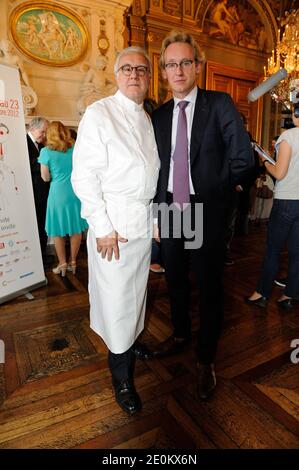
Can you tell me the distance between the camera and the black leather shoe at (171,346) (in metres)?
1.88

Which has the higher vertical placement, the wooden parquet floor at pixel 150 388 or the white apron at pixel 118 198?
the white apron at pixel 118 198

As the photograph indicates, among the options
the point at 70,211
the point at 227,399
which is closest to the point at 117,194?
the point at 227,399

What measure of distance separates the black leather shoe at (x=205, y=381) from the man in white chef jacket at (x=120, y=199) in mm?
325

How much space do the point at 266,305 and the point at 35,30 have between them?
14.0 ft

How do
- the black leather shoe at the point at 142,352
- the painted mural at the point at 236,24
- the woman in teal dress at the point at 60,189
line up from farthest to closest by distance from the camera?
the painted mural at the point at 236,24 < the woman in teal dress at the point at 60,189 < the black leather shoe at the point at 142,352

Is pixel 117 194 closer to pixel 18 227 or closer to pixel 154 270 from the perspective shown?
pixel 18 227

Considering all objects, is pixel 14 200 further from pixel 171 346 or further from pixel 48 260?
pixel 171 346

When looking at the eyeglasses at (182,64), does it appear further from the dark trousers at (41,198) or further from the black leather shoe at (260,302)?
the dark trousers at (41,198)

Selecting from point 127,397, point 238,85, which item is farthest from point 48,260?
point 238,85

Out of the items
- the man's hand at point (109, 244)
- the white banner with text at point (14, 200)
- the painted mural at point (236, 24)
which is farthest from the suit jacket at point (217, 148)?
the painted mural at point (236, 24)

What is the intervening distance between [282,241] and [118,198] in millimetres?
1585

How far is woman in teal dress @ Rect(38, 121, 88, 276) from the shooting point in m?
3.04

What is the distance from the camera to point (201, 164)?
145cm

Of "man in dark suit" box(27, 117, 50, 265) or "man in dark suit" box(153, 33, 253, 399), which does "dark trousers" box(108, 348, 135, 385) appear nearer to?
"man in dark suit" box(153, 33, 253, 399)
